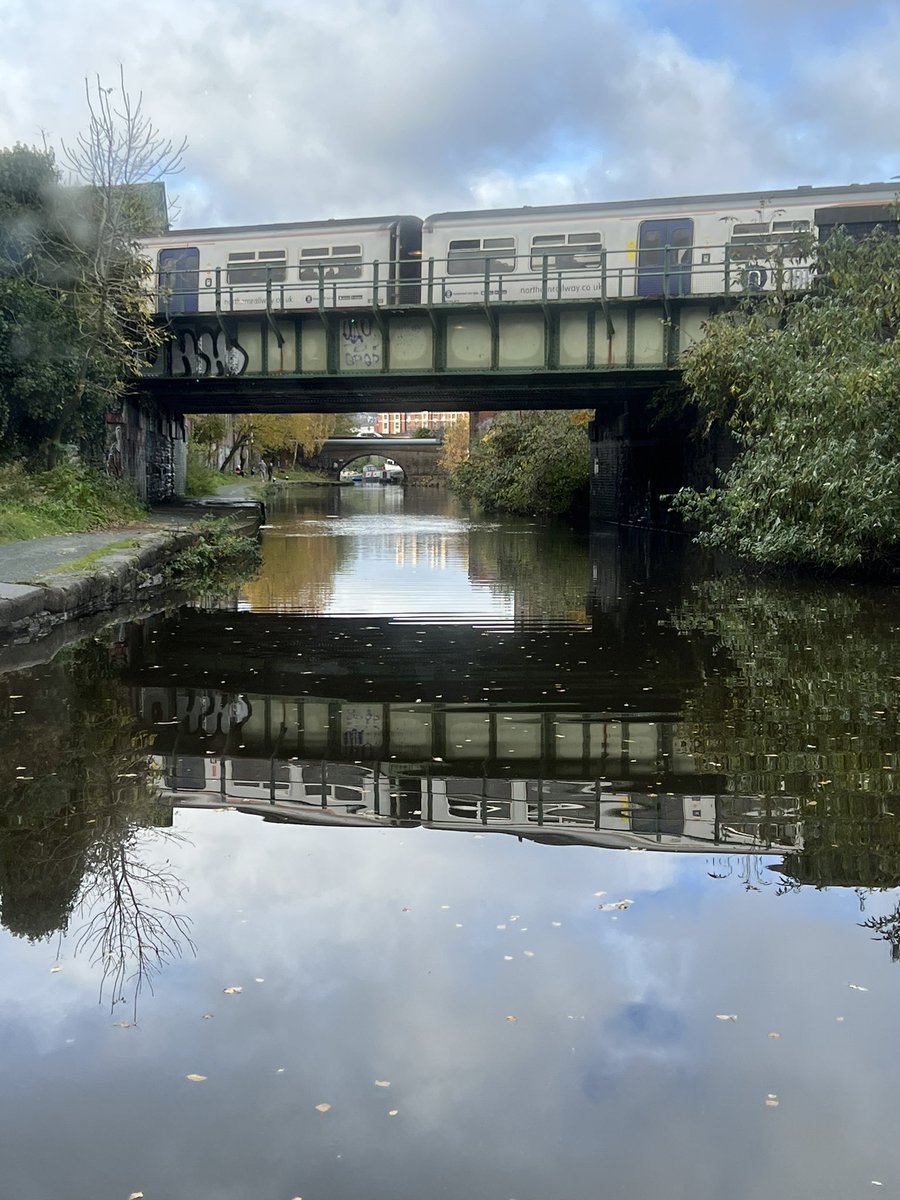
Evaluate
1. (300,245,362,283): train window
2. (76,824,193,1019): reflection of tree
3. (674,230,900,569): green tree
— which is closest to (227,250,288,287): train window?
(300,245,362,283): train window

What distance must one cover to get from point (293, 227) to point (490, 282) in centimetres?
610

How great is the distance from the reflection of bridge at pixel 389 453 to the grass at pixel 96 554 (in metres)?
90.2

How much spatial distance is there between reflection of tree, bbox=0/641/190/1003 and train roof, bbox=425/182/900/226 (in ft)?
75.3

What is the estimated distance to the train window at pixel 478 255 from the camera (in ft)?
94.2

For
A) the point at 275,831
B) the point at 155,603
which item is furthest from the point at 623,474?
the point at 275,831

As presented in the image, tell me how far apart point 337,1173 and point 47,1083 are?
39.3 inches

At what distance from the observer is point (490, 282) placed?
2805 cm

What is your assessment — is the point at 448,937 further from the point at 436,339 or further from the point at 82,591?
the point at 436,339

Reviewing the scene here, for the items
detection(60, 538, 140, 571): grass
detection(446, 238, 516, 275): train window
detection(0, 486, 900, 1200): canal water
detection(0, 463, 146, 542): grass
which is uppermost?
detection(446, 238, 516, 275): train window

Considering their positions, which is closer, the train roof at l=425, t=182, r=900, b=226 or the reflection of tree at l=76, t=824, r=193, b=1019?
the reflection of tree at l=76, t=824, r=193, b=1019

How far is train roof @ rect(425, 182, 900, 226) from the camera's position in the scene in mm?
26625

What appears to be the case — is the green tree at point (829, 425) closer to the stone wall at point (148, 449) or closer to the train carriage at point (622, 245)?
the train carriage at point (622, 245)

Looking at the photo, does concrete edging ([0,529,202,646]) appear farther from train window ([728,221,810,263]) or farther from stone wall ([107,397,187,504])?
train window ([728,221,810,263])

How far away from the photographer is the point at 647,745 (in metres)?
7.34
